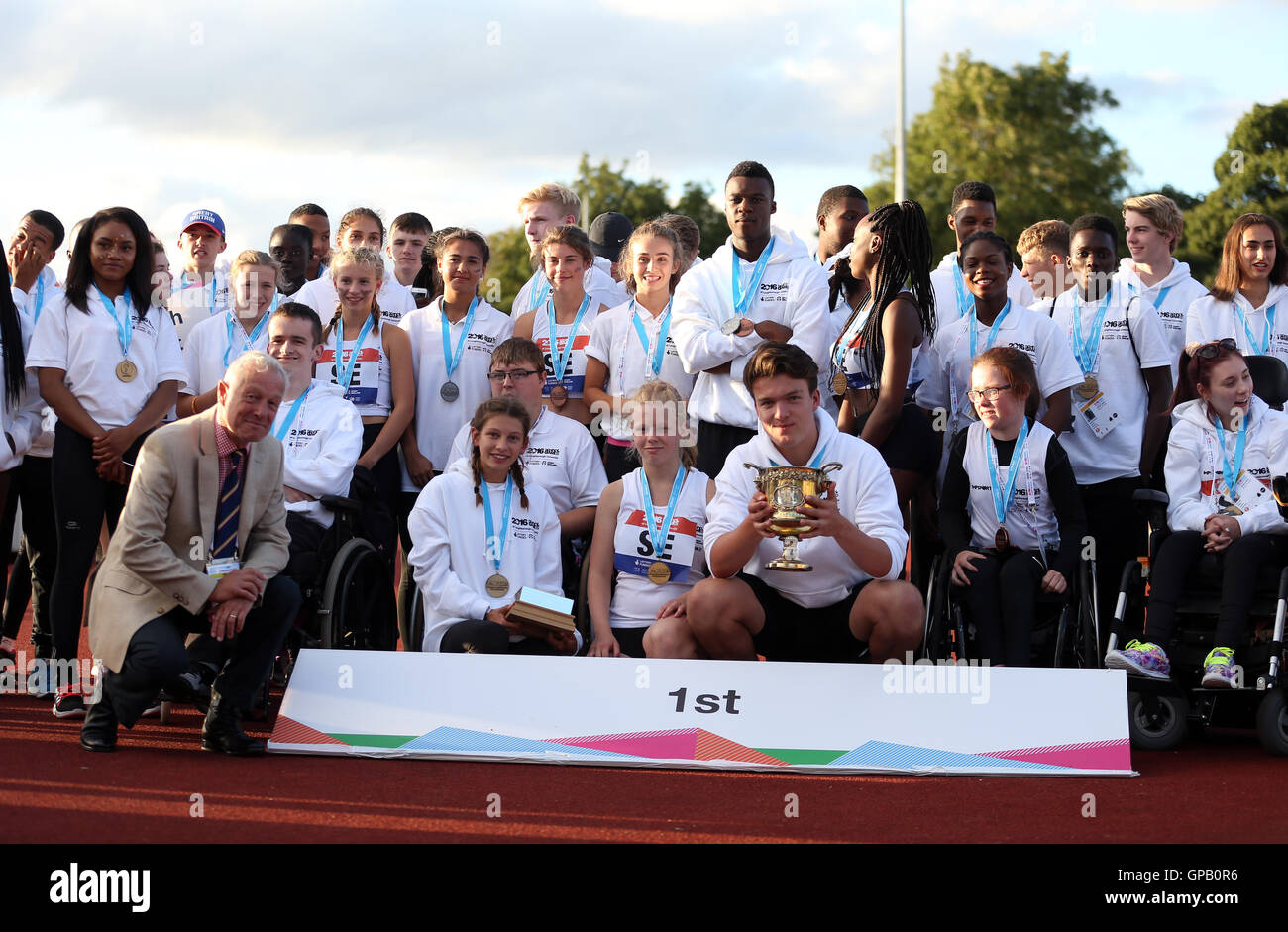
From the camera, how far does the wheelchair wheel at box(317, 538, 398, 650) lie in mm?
6312

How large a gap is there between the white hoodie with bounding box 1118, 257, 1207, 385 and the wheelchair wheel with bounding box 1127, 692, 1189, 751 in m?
2.20

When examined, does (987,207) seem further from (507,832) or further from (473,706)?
(507,832)

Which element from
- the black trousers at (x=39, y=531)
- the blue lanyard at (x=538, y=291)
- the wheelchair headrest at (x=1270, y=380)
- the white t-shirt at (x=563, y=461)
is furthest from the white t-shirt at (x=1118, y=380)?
the black trousers at (x=39, y=531)

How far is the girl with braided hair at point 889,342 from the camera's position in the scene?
6734 millimetres

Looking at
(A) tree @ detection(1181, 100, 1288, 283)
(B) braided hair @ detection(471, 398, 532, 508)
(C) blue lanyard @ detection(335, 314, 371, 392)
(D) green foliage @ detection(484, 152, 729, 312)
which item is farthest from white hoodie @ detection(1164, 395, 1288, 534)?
(D) green foliage @ detection(484, 152, 729, 312)

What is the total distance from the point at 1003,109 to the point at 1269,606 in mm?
36459

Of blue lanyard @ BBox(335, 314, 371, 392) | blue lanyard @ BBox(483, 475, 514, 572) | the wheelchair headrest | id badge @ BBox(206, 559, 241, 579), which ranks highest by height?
blue lanyard @ BBox(335, 314, 371, 392)

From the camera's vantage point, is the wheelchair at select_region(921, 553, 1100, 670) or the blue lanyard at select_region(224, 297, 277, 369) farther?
the blue lanyard at select_region(224, 297, 277, 369)

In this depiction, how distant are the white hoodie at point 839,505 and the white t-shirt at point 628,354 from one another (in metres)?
1.39

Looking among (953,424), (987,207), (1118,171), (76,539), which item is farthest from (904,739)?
(1118,171)

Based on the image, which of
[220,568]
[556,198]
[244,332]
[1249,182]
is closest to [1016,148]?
[1249,182]

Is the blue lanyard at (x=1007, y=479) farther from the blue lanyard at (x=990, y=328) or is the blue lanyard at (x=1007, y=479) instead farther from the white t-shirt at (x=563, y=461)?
the white t-shirt at (x=563, y=461)

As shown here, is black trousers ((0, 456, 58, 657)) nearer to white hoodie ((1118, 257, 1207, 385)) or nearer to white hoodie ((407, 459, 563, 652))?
white hoodie ((407, 459, 563, 652))
